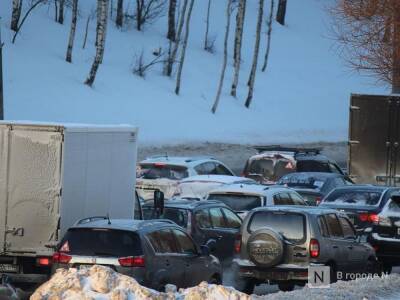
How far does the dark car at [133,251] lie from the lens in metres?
12.7

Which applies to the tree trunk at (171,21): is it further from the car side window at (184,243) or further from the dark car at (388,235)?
the car side window at (184,243)

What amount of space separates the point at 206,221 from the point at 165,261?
16.5 feet

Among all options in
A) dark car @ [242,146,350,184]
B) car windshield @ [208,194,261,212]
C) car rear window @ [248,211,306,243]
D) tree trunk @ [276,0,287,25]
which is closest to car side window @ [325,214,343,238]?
car rear window @ [248,211,306,243]

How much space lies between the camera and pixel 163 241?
13.5 m

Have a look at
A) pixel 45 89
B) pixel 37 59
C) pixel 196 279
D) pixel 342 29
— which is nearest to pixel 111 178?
pixel 196 279

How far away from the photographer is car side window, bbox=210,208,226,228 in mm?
18281

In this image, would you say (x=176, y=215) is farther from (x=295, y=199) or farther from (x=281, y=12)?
(x=281, y=12)

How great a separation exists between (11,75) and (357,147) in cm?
1716

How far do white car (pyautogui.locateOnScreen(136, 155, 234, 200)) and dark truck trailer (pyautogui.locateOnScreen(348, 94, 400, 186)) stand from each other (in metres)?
4.19

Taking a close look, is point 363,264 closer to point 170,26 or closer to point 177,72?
point 177,72

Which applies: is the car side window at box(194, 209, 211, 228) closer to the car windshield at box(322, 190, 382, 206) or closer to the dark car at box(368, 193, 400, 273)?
the dark car at box(368, 193, 400, 273)

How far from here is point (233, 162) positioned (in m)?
41.3

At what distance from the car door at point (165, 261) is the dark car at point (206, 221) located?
398 cm

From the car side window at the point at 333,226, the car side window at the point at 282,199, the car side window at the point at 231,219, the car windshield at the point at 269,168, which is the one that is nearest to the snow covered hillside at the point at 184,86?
the car windshield at the point at 269,168
